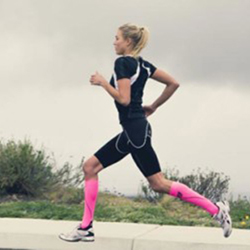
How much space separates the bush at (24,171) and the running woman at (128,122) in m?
6.61

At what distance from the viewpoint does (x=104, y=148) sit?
756 cm

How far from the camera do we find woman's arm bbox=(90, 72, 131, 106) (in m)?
7.14

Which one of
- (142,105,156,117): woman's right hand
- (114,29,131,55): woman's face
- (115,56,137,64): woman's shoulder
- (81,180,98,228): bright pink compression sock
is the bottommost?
(81,180,98,228): bright pink compression sock

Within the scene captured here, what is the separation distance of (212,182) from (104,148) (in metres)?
8.23

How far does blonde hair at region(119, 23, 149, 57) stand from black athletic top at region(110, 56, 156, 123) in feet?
0.39

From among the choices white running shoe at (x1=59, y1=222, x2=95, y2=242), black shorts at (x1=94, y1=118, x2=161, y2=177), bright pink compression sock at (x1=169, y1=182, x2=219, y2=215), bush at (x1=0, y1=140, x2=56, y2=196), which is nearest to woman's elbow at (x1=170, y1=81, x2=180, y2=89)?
black shorts at (x1=94, y1=118, x2=161, y2=177)

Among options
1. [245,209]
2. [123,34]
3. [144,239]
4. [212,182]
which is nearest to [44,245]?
[144,239]

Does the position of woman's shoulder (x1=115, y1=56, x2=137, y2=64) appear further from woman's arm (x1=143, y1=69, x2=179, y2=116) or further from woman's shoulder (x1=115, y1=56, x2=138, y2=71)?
woman's arm (x1=143, y1=69, x2=179, y2=116)

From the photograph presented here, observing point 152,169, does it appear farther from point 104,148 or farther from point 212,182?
point 212,182

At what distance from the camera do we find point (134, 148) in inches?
292

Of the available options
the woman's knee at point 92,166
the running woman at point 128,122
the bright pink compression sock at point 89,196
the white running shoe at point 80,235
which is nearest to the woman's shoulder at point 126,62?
the running woman at point 128,122

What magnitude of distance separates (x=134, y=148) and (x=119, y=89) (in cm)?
64

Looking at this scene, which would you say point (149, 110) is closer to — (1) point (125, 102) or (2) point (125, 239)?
(1) point (125, 102)

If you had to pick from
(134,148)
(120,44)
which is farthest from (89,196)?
(120,44)
